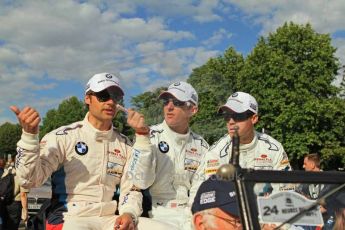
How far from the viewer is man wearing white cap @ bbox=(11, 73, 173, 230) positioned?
4117 mm

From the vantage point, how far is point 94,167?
14.2ft

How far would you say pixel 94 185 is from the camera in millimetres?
4309

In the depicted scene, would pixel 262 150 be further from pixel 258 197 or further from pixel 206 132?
pixel 258 197

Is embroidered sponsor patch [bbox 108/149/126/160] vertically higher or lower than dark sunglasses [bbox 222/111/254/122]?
lower

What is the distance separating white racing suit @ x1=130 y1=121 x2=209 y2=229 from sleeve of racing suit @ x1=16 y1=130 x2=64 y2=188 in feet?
2.05

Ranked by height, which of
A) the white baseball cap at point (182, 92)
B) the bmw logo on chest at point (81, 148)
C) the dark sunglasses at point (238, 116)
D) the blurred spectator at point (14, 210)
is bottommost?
the blurred spectator at point (14, 210)

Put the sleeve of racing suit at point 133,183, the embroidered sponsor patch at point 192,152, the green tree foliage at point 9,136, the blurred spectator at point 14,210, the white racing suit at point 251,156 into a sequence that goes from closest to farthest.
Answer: the sleeve of racing suit at point 133,183 → the white racing suit at point 251,156 → the embroidered sponsor patch at point 192,152 → the blurred spectator at point 14,210 → the green tree foliage at point 9,136

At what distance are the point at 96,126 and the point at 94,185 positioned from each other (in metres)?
0.50

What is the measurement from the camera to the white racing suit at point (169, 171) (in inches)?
168

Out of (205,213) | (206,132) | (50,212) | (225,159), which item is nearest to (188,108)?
(225,159)

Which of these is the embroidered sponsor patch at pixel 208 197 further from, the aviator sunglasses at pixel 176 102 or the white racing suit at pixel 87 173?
the aviator sunglasses at pixel 176 102

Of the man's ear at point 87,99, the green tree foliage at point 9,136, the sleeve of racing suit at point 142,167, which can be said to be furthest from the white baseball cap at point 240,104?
the green tree foliage at point 9,136

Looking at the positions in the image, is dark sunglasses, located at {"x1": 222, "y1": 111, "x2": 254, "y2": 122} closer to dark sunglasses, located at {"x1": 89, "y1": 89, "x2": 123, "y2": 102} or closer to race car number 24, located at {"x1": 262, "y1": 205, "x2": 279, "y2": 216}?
dark sunglasses, located at {"x1": 89, "y1": 89, "x2": 123, "y2": 102}

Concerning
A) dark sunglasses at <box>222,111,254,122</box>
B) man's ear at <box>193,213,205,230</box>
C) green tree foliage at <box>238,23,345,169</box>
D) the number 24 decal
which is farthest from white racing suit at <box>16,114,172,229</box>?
green tree foliage at <box>238,23,345,169</box>
